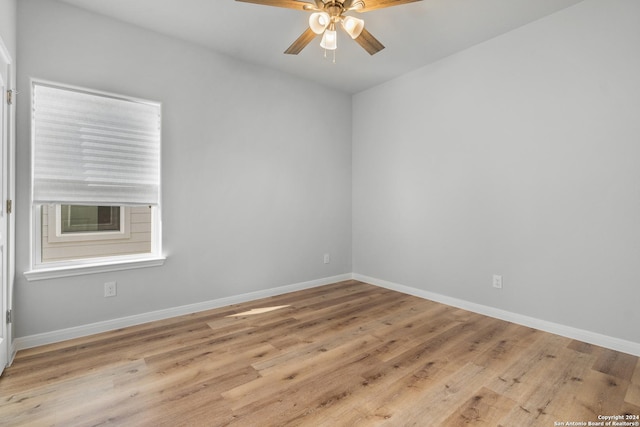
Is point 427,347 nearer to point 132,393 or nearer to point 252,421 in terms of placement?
point 252,421

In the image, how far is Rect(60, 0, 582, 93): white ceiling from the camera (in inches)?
104

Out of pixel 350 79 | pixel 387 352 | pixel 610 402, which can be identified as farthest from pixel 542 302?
pixel 350 79

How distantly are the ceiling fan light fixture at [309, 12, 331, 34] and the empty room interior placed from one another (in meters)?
0.02

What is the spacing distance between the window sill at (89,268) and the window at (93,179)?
0.01 metres

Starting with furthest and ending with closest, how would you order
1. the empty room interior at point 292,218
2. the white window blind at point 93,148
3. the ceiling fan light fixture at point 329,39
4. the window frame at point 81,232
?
the window frame at point 81,232
the white window blind at point 93,148
the ceiling fan light fixture at point 329,39
the empty room interior at point 292,218

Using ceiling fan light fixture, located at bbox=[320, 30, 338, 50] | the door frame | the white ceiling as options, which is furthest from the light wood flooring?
the white ceiling

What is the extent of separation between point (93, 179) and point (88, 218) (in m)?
0.40

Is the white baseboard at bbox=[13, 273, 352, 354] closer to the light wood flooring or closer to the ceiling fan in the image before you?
the light wood flooring

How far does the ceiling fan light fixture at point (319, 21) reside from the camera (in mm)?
2273

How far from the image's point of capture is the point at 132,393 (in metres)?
1.92

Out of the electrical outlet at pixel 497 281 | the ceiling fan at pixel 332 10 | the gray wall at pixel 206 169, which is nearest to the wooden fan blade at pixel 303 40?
the ceiling fan at pixel 332 10

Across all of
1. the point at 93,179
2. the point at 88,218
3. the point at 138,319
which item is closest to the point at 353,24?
the point at 93,179

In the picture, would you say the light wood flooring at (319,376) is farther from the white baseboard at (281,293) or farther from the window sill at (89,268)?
the window sill at (89,268)

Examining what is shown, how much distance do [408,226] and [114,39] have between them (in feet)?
11.7
